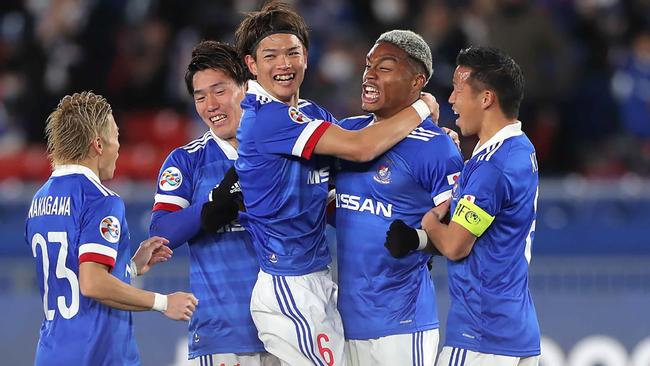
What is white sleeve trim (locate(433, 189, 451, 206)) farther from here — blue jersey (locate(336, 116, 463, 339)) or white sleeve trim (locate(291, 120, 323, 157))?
white sleeve trim (locate(291, 120, 323, 157))

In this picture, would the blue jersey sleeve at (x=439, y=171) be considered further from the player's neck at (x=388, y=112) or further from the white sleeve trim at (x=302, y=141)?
the white sleeve trim at (x=302, y=141)

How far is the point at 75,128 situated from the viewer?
584cm

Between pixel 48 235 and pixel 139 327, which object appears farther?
pixel 139 327

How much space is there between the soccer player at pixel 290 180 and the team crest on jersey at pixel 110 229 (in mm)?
727

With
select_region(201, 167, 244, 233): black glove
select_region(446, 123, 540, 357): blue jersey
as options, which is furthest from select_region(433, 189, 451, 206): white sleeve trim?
select_region(201, 167, 244, 233): black glove

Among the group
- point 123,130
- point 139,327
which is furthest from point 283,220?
point 123,130

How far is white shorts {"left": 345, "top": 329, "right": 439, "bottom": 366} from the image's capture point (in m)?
5.93

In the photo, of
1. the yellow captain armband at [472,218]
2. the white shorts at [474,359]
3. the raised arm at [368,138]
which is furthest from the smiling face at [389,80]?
the white shorts at [474,359]

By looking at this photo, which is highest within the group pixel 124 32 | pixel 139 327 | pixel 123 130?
pixel 124 32

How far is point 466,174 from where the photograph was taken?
229 inches

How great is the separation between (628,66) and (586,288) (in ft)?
12.1

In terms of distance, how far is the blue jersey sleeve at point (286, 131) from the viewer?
5922 mm

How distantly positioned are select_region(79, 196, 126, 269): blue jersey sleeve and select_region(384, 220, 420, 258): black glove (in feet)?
4.27

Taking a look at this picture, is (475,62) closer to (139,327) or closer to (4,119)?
(139,327)
